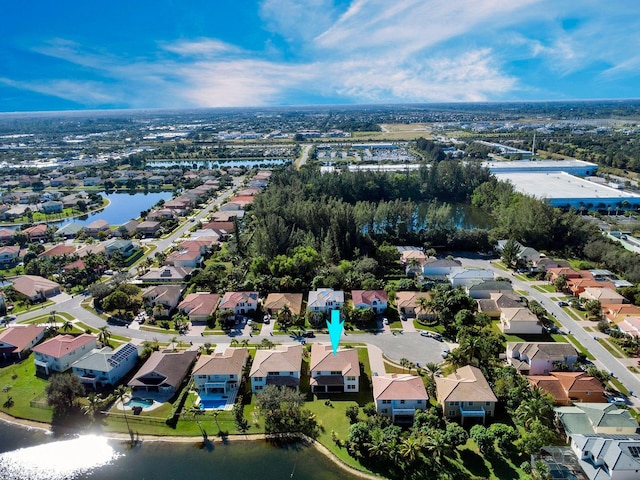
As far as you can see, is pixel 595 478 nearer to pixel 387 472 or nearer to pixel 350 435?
pixel 387 472

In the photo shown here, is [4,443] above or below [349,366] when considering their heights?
below

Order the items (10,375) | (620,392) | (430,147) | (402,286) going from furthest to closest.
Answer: (430,147)
(402,286)
(10,375)
(620,392)

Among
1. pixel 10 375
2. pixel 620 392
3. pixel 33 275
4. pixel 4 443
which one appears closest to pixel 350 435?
pixel 620 392

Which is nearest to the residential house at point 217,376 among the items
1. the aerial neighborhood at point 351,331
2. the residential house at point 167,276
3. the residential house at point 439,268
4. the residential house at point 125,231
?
the aerial neighborhood at point 351,331

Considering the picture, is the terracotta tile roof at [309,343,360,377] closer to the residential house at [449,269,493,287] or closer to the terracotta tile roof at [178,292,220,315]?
the terracotta tile roof at [178,292,220,315]

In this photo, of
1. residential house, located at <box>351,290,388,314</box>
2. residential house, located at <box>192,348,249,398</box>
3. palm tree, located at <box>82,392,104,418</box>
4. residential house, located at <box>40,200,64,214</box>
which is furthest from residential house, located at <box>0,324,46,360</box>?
residential house, located at <box>40,200,64,214</box>

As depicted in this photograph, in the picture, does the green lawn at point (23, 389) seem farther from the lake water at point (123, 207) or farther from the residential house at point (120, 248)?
the lake water at point (123, 207)
